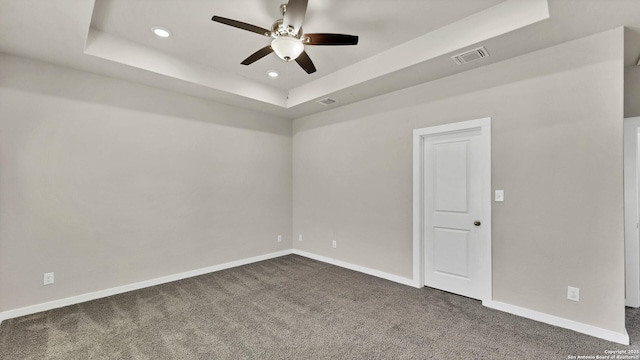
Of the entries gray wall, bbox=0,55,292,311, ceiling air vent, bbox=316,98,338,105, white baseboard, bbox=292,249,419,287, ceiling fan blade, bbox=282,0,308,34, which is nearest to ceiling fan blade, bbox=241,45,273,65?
ceiling fan blade, bbox=282,0,308,34

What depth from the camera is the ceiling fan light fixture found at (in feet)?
7.73

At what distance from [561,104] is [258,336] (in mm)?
3669

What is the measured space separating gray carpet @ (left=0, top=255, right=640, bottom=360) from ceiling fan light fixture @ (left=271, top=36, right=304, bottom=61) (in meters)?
2.54

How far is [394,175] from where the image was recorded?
13.4 feet

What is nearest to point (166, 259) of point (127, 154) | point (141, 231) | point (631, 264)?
point (141, 231)

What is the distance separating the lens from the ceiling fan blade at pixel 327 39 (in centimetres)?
238

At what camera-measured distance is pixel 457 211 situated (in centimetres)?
354

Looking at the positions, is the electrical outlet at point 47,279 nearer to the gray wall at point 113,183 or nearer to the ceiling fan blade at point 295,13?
the gray wall at point 113,183

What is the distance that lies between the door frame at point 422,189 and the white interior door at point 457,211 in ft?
0.03

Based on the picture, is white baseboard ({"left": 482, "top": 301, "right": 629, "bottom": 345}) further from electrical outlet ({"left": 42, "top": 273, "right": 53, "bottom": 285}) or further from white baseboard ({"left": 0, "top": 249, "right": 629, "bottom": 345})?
electrical outlet ({"left": 42, "top": 273, "right": 53, "bottom": 285})

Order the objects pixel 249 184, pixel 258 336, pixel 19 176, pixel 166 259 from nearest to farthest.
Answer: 1. pixel 258 336
2. pixel 19 176
3. pixel 166 259
4. pixel 249 184

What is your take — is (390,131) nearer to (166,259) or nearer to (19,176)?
(166,259)

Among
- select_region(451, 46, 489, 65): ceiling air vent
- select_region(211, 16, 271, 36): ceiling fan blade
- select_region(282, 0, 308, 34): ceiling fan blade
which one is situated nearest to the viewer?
select_region(282, 0, 308, 34): ceiling fan blade

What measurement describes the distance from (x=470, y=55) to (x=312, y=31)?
1.70m
